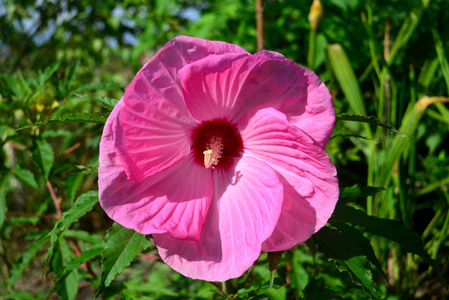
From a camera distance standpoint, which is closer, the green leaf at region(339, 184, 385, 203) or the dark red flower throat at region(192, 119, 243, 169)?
the dark red flower throat at region(192, 119, 243, 169)

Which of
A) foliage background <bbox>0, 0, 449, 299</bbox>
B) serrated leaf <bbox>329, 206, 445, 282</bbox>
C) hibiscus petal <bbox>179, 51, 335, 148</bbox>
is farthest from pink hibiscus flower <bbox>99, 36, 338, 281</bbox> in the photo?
serrated leaf <bbox>329, 206, 445, 282</bbox>

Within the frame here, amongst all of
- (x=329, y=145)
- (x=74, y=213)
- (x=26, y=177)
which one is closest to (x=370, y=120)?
(x=74, y=213)

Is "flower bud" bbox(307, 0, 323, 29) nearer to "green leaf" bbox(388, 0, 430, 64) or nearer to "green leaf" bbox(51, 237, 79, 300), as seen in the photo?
"green leaf" bbox(388, 0, 430, 64)

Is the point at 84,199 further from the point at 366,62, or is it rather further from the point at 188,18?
the point at 188,18

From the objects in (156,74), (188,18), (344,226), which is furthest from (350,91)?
(188,18)

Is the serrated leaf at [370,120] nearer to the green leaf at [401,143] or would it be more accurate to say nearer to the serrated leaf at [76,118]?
the serrated leaf at [76,118]

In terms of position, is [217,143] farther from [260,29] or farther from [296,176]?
[260,29]

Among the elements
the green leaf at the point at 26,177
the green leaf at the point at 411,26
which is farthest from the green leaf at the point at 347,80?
the green leaf at the point at 26,177
